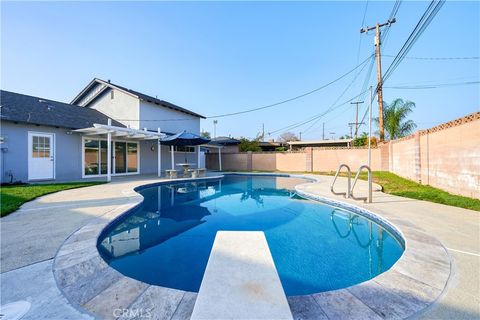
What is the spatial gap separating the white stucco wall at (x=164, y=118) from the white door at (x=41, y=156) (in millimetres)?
5261

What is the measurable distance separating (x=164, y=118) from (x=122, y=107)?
9.51 feet

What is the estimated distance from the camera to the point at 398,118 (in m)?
17.0

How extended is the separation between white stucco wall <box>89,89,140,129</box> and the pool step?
1422cm

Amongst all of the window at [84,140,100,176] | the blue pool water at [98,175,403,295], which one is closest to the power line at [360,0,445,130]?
the blue pool water at [98,175,403,295]

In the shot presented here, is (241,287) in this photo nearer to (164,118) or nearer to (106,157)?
(106,157)

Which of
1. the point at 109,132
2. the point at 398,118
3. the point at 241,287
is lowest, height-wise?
the point at 241,287

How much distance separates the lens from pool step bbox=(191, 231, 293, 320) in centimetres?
151

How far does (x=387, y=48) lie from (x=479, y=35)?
5308 millimetres

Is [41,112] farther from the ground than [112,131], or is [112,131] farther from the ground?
[41,112]

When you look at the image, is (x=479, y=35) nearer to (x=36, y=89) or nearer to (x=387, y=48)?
(x=387, y=48)

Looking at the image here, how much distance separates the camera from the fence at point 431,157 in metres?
5.77

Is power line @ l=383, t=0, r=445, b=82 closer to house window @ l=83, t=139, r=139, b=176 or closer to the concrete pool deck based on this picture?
the concrete pool deck

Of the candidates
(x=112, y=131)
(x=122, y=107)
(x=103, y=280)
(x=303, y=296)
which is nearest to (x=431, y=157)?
(x=303, y=296)

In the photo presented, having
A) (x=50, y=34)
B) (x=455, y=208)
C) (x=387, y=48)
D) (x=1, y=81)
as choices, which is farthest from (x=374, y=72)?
(x=1, y=81)
